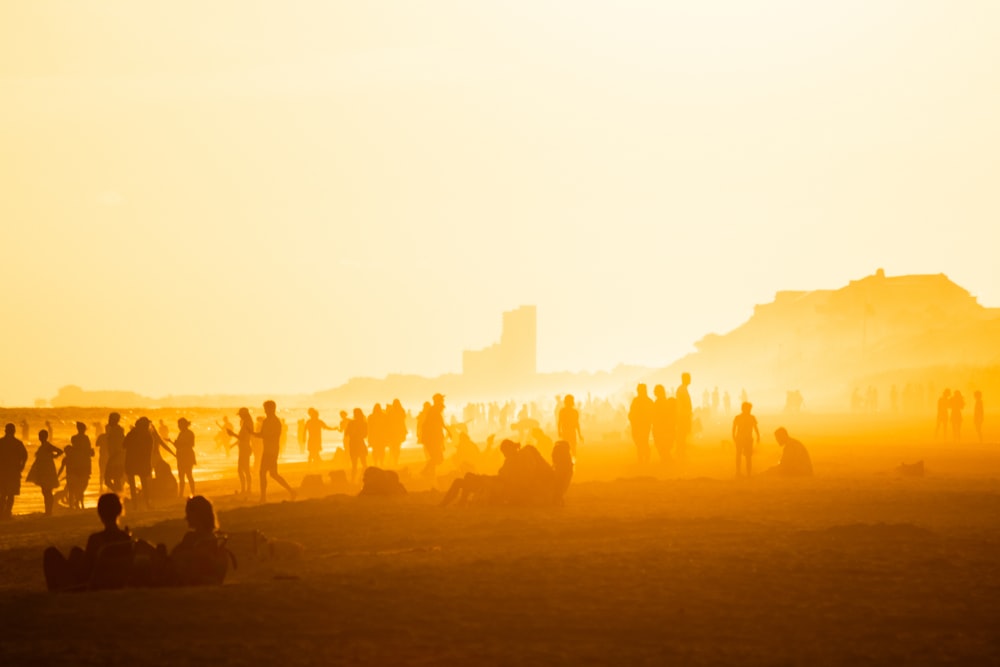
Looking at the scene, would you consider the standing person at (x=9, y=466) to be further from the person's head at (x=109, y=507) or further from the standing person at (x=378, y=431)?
the person's head at (x=109, y=507)

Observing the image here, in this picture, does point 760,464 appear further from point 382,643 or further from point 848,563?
point 382,643

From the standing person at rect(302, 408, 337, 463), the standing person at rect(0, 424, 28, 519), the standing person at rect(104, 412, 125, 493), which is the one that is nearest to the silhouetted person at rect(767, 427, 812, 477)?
the standing person at rect(302, 408, 337, 463)

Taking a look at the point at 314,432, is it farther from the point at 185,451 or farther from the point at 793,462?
the point at 793,462

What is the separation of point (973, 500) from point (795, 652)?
12.9 meters

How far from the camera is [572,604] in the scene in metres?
10.3

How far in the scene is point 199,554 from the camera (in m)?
11.4

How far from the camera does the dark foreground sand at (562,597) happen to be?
27.8 feet

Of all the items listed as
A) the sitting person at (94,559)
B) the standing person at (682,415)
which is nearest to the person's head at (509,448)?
the sitting person at (94,559)

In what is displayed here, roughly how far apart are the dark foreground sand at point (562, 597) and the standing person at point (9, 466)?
4774 millimetres

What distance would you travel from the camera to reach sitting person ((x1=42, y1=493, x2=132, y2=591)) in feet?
35.6

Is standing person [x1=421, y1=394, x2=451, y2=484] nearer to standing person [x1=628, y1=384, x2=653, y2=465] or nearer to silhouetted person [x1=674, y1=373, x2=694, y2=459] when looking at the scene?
standing person [x1=628, y1=384, x2=653, y2=465]

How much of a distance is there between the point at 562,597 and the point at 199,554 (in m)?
3.64

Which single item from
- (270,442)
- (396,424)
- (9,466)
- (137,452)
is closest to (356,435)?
(396,424)

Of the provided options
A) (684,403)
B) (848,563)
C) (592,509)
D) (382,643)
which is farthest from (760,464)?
(382,643)
